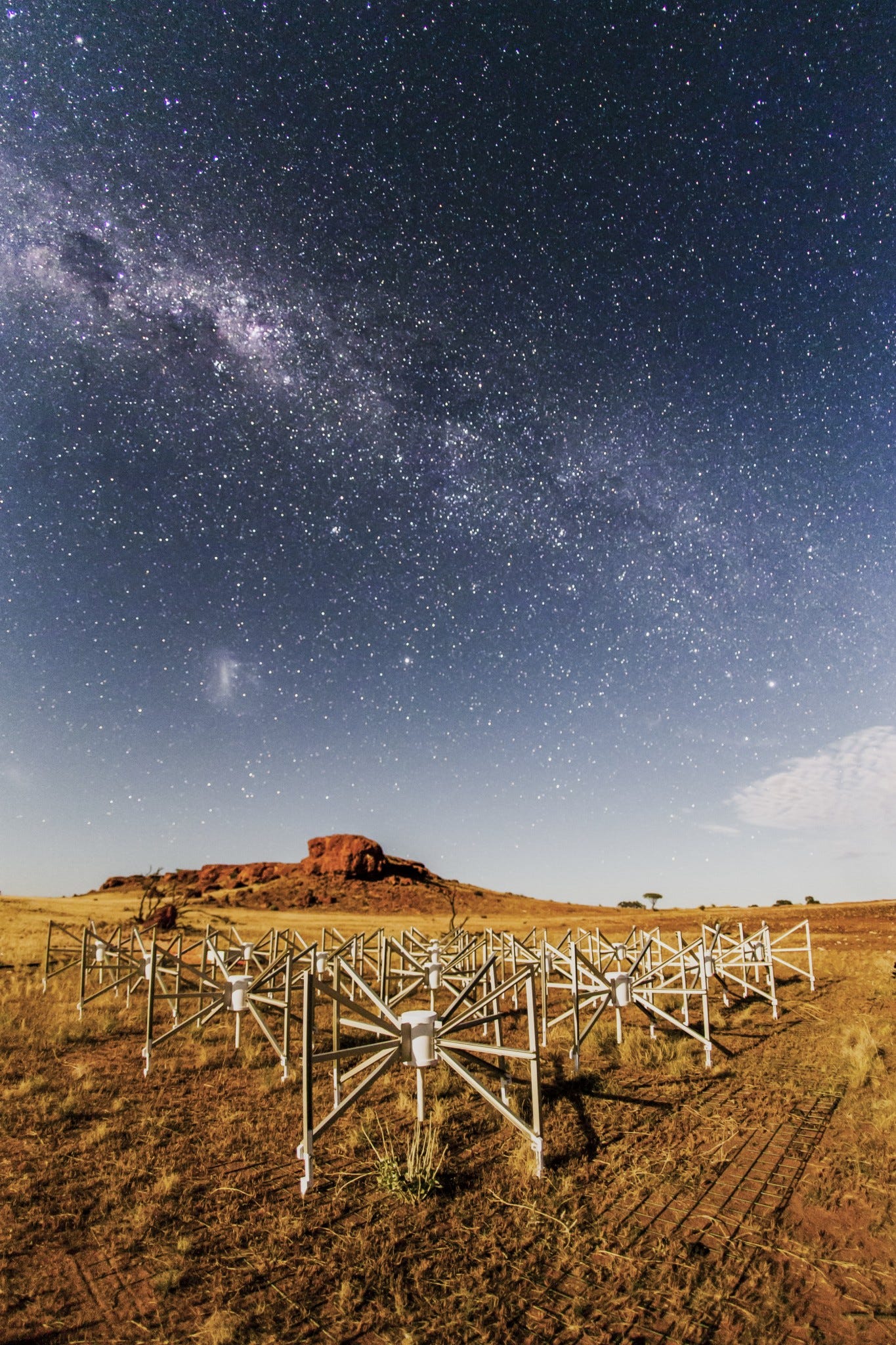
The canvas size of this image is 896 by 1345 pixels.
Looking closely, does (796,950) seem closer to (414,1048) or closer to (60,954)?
(414,1048)

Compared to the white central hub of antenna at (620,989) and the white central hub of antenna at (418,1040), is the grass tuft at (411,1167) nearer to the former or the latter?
the white central hub of antenna at (418,1040)

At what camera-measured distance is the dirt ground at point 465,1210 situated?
15.5 ft

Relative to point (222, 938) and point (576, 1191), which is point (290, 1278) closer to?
point (576, 1191)

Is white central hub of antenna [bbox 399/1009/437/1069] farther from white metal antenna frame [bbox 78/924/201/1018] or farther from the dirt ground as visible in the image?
white metal antenna frame [bbox 78/924/201/1018]

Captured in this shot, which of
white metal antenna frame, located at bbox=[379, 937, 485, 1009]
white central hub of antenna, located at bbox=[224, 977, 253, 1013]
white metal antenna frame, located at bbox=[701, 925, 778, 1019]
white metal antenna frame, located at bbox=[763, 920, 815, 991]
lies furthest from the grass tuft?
white metal antenna frame, located at bbox=[763, 920, 815, 991]

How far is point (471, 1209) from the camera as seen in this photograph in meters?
6.28

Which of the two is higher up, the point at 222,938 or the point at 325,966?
the point at 325,966

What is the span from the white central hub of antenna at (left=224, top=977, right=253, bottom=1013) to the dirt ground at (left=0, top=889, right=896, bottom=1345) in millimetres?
1231

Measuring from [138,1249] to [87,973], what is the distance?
20.7 meters

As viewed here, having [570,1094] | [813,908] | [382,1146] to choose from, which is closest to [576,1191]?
[382,1146]

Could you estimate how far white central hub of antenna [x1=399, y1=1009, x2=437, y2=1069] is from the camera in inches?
270

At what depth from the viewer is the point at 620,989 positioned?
37.1 feet

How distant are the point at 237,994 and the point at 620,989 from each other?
6650mm

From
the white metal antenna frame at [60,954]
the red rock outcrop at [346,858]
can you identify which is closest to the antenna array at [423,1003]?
the white metal antenna frame at [60,954]
